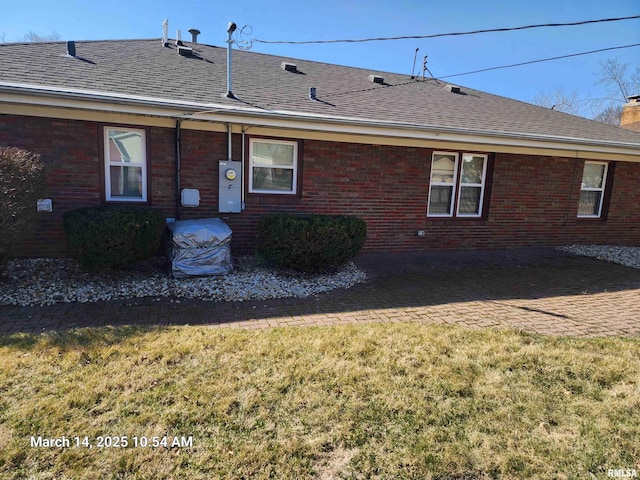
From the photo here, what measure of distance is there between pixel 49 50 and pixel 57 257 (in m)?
4.25

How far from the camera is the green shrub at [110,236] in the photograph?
539cm

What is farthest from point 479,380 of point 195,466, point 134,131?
point 134,131

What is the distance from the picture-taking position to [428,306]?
538 cm

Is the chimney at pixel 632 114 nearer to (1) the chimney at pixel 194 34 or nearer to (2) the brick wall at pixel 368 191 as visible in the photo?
(2) the brick wall at pixel 368 191

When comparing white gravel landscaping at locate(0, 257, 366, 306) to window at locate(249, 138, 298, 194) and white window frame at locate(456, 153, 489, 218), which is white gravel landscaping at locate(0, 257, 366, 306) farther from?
white window frame at locate(456, 153, 489, 218)

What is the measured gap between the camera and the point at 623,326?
486 cm

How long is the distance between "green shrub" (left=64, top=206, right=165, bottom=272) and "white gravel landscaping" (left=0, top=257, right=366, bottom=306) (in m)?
0.35

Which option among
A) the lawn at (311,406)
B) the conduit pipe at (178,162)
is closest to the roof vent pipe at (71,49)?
the conduit pipe at (178,162)

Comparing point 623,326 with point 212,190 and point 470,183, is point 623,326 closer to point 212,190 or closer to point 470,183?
point 470,183

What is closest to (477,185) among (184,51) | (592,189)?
(592,189)

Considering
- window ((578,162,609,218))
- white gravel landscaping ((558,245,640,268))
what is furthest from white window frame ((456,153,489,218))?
window ((578,162,609,218))

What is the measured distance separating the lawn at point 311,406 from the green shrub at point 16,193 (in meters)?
1.94

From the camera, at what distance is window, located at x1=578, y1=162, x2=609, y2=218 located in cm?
1042

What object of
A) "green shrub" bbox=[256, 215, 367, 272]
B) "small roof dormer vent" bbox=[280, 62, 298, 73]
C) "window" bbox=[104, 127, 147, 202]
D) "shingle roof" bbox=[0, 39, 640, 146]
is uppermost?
"small roof dormer vent" bbox=[280, 62, 298, 73]
